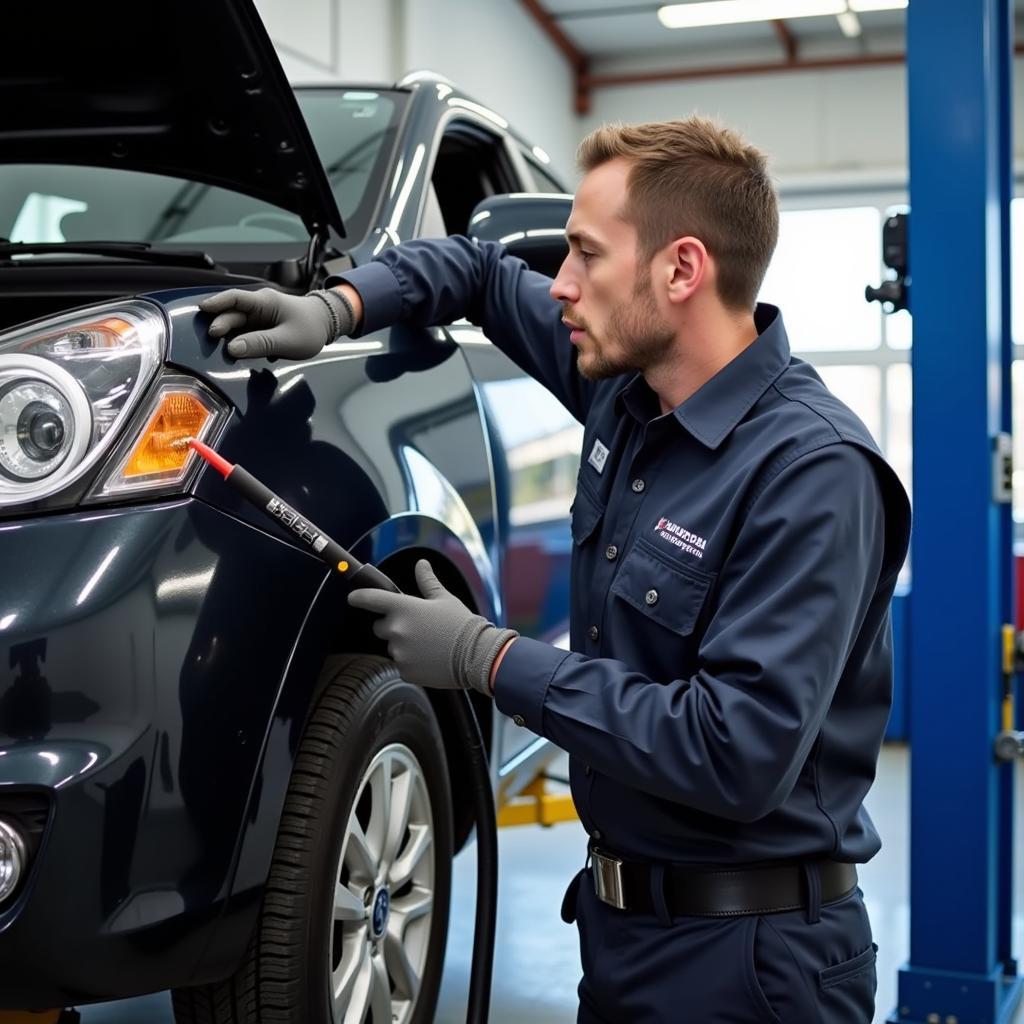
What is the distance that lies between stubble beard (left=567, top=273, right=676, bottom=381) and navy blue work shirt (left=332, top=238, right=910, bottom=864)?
0.24ft

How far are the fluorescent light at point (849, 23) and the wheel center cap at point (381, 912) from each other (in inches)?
392

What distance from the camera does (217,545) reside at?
1.52 metres

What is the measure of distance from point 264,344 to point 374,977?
909mm

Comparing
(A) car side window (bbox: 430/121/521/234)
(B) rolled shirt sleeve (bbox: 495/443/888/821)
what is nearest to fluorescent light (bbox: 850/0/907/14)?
(A) car side window (bbox: 430/121/521/234)

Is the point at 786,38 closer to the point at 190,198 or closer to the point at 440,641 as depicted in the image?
the point at 190,198

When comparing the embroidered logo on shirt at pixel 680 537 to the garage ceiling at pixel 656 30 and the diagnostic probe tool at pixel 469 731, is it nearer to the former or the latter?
the diagnostic probe tool at pixel 469 731

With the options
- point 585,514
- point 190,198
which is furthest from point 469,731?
point 190,198

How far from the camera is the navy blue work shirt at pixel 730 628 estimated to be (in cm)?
138

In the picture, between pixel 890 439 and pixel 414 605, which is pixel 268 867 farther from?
pixel 890 439

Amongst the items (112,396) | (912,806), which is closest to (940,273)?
(912,806)

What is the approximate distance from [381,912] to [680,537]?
0.79 m

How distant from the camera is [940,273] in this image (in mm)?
2682

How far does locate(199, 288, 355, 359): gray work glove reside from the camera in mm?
1642

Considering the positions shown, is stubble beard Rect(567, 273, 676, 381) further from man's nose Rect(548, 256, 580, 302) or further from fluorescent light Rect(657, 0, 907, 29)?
fluorescent light Rect(657, 0, 907, 29)
